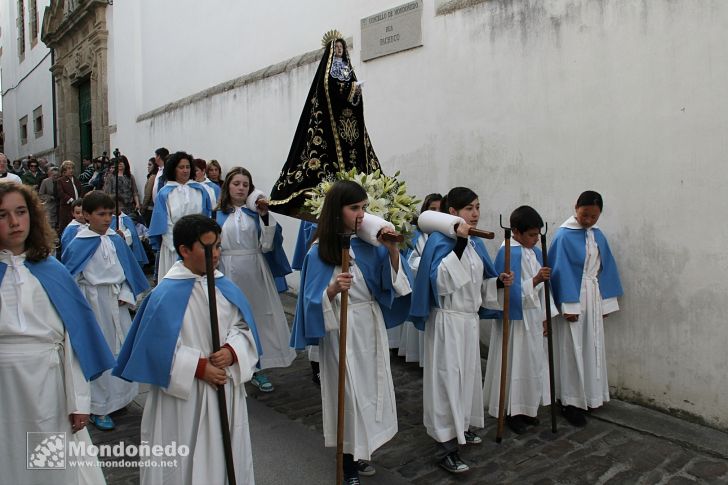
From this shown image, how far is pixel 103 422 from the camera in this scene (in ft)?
16.3

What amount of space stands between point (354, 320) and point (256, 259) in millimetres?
2210

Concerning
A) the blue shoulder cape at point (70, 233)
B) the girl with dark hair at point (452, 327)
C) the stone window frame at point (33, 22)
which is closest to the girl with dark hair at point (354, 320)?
the girl with dark hair at point (452, 327)

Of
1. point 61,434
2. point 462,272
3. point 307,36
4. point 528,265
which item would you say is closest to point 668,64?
point 528,265

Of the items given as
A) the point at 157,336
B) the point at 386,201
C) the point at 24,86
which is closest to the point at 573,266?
the point at 386,201

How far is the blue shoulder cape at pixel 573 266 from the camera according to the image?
5.04 metres

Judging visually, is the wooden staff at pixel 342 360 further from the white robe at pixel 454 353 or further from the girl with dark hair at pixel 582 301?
the girl with dark hair at pixel 582 301

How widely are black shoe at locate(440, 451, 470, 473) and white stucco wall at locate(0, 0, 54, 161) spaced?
22366 mm

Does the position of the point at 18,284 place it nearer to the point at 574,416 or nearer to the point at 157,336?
the point at 157,336

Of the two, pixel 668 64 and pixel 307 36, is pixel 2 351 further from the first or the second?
pixel 307 36

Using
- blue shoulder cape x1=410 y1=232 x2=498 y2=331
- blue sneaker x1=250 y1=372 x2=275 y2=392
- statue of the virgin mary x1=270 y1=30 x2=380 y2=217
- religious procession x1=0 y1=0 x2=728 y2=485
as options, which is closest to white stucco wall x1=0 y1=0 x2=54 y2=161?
religious procession x1=0 y1=0 x2=728 y2=485

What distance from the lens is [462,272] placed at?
4.12 meters

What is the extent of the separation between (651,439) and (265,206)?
149 inches

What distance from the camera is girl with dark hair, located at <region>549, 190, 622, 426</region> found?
16.5 ft

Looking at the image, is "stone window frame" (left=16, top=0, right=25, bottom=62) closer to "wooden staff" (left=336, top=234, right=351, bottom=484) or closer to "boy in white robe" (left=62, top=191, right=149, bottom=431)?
"boy in white robe" (left=62, top=191, right=149, bottom=431)
